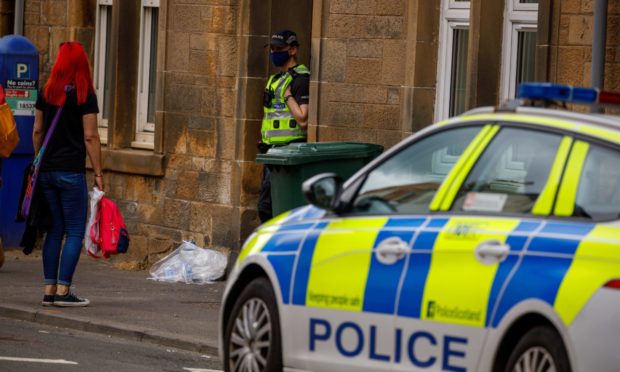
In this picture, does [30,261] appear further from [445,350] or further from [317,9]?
[445,350]

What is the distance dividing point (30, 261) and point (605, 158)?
10744mm

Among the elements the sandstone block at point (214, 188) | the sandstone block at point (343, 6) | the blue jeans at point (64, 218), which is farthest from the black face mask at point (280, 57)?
the sandstone block at point (214, 188)

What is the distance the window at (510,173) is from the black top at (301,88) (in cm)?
659

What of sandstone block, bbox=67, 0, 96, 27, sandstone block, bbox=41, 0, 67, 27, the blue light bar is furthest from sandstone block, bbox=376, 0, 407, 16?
the blue light bar

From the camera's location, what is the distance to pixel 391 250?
7.46m

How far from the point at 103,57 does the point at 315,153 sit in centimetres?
682

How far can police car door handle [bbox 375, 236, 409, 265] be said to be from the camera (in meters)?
7.41

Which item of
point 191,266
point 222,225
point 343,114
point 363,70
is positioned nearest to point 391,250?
point 363,70

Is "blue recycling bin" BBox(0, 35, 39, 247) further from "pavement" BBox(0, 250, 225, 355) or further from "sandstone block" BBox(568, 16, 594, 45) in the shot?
"sandstone block" BBox(568, 16, 594, 45)

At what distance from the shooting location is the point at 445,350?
23.3 feet

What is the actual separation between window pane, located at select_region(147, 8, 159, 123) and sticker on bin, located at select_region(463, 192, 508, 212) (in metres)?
10.7

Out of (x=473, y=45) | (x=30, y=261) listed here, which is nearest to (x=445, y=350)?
(x=473, y=45)

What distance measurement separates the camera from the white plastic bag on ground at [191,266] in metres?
15.4

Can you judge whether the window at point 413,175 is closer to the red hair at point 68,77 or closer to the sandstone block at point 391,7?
the red hair at point 68,77
